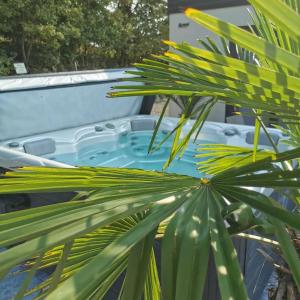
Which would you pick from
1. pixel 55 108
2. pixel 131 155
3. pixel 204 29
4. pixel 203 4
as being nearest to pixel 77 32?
pixel 203 4

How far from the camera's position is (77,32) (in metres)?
11.7

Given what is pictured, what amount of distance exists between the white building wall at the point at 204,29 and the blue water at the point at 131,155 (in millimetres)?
1858

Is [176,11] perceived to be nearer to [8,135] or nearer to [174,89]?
[8,135]

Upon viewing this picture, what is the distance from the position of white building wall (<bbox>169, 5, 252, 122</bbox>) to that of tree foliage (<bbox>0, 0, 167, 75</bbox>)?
372 cm

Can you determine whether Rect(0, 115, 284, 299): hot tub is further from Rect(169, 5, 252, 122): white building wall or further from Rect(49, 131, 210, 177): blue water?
Rect(169, 5, 252, 122): white building wall

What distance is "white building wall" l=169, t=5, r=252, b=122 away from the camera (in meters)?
8.20

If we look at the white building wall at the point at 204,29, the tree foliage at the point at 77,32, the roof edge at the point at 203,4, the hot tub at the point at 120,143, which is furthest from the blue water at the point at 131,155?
the tree foliage at the point at 77,32

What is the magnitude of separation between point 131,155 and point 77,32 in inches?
222

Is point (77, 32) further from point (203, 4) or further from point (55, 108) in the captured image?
point (55, 108)

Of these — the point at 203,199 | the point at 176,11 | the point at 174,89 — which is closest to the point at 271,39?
the point at 174,89

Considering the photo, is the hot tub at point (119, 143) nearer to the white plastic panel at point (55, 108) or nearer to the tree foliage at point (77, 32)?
the white plastic panel at point (55, 108)

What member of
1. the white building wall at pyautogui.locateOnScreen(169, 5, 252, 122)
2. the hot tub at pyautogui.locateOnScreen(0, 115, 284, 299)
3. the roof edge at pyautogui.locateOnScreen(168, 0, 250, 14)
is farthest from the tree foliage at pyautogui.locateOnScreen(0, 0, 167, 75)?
the hot tub at pyautogui.locateOnScreen(0, 115, 284, 299)

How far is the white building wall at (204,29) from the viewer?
8.20m

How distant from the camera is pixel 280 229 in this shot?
845 mm
